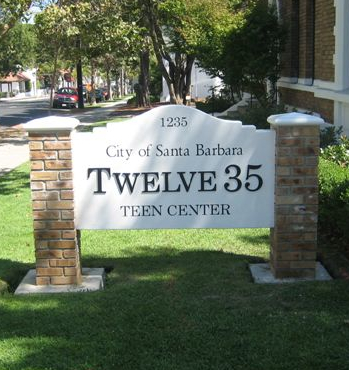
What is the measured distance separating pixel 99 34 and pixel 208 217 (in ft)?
43.8

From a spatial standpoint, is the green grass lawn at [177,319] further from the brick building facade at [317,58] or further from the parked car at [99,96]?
the parked car at [99,96]

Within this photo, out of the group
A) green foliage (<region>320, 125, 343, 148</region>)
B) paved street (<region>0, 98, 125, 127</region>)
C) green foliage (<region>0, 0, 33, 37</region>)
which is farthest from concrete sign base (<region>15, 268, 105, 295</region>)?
paved street (<region>0, 98, 125, 127</region>)

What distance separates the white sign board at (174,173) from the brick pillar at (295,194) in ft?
0.35

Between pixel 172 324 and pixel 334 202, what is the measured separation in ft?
7.05

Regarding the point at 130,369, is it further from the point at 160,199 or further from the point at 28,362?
the point at 160,199

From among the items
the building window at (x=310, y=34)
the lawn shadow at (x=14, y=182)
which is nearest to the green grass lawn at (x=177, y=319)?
the lawn shadow at (x=14, y=182)

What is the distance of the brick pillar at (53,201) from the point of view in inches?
190

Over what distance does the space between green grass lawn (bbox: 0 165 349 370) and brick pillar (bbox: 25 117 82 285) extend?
10.5 inches

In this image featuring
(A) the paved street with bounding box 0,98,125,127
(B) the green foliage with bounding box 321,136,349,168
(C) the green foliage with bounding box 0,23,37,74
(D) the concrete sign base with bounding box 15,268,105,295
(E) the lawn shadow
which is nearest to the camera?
(D) the concrete sign base with bounding box 15,268,105,295

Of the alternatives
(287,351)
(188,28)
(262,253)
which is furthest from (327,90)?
(188,28)

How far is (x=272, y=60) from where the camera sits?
15.3 metres

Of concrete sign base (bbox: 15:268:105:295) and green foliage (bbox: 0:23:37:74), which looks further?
green foliage (bbox: 0:23:37:74)

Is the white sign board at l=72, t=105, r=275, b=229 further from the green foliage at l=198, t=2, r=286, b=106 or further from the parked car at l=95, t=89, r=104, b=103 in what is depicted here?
the parked car at l=95, t=89, r=104, b=103

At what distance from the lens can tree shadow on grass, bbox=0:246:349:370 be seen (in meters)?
3.64
